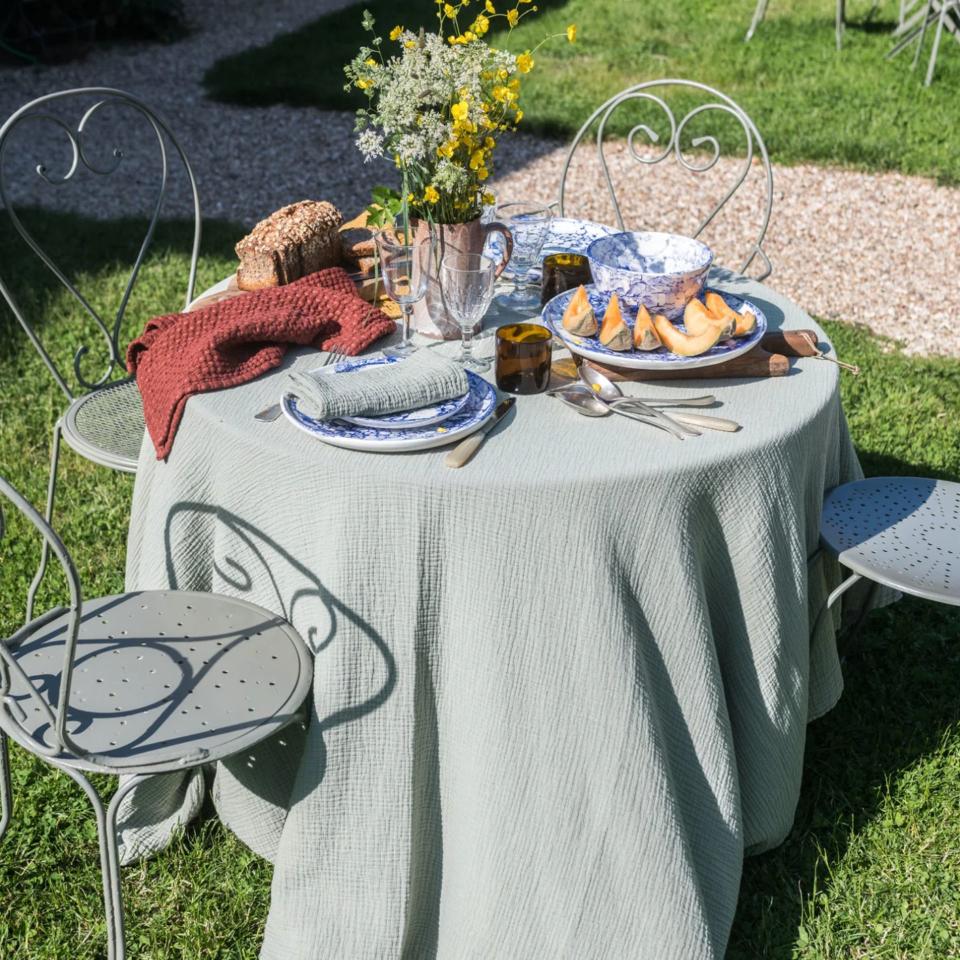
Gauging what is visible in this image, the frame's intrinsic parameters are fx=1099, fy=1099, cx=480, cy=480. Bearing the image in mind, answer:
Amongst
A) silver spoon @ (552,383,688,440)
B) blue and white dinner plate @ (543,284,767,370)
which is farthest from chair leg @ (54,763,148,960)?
blue and white dinner plate @ (543,284,767,370)

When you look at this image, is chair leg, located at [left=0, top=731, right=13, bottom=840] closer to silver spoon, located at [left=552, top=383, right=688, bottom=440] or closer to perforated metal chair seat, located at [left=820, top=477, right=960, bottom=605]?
silver spoon, located at [left=552, top=383, right=688, bottom=440]

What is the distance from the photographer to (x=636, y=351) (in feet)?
6.86

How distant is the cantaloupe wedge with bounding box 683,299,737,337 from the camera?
206cm

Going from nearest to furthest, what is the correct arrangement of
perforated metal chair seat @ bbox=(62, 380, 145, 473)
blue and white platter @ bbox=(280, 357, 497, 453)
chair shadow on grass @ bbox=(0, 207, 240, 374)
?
blue and white platter @ bbox=(280, 357, 497, 453) < perforated metal chair seat @ bbox=(62, 380, 145, 473) < chair shadow on grass @ bbox=(0, 207, 240, 374)

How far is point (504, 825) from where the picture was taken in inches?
75.5

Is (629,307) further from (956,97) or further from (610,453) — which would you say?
(956,97)

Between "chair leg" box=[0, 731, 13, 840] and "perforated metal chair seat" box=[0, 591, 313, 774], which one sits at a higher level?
"perforated metal chair seat" box=[0, 591, 313, 774]

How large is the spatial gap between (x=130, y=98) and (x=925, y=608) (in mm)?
2636

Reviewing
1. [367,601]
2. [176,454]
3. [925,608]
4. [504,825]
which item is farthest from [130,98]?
[925,608]

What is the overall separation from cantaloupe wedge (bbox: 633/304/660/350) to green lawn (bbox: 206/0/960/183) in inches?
198

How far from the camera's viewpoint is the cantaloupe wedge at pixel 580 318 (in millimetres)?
2111

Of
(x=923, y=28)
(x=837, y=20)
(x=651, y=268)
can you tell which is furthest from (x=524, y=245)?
(x=837, y=20)

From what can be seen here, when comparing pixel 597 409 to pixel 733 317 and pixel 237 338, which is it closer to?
pixel 733 317

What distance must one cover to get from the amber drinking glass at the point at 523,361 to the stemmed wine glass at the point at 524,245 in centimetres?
38
